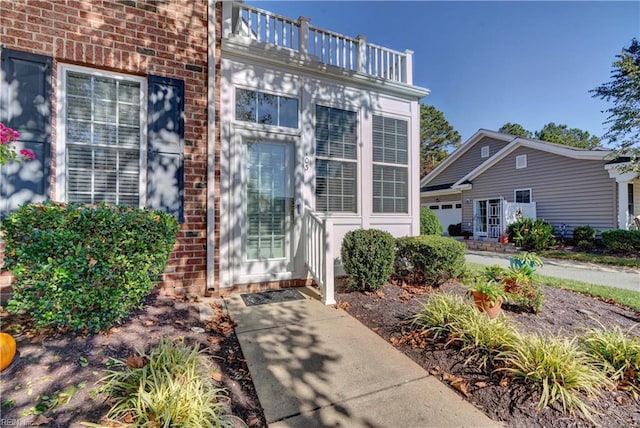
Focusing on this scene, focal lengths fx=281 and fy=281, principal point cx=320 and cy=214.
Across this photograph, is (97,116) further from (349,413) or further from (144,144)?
(349,413)

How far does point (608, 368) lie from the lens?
2.20 metres

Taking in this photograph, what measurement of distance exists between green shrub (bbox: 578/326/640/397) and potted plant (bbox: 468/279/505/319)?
2.40 feet

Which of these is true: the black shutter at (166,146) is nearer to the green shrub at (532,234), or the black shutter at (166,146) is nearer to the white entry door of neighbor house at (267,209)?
the white entry door of neighbor house at (267,209)

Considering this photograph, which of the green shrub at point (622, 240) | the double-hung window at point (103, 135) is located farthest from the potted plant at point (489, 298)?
the green shrub at point (622, 240)

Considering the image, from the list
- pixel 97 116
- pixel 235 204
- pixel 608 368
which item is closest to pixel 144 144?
pixel 97 116

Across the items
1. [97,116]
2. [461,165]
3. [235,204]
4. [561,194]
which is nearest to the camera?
[97,116]

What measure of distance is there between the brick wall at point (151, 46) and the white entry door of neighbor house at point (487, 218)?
12186mm

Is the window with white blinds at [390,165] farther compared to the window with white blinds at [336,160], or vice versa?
the window with white blinds at [390,165]

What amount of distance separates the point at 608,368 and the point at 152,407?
3.24 m

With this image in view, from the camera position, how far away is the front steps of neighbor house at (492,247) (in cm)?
1064

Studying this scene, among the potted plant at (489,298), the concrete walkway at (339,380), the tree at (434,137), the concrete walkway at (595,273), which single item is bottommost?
the concrete walkway at (595,273)

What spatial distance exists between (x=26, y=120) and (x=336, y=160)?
3.90m

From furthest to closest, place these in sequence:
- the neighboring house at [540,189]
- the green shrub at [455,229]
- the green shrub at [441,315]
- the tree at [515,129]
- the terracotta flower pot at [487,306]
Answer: the tree at [515,129] → the green shrub at [455,229] → the neighboring house at [540,189] → the terracotta flower pot at [487,306] → the green shrub at [441,315]

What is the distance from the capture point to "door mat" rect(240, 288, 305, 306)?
3760 mm
